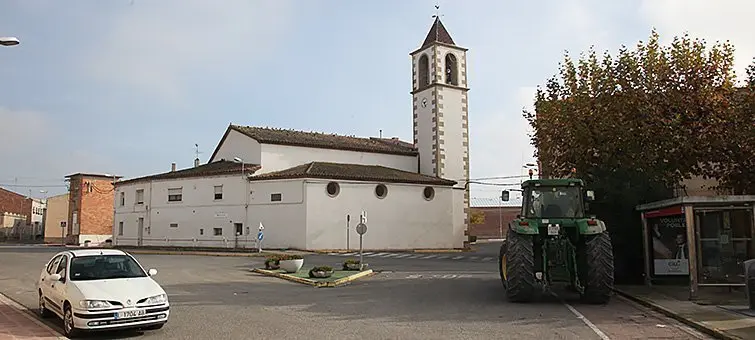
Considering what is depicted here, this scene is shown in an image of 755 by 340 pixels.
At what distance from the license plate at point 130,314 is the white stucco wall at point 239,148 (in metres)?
32.2

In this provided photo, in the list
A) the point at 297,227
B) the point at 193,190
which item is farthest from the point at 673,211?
the point at 193,190

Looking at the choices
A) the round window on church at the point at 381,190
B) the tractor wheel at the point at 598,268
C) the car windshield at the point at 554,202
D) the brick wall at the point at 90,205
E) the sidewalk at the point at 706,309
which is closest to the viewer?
the sidewalk at the point at 706,309

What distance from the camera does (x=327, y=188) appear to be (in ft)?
131

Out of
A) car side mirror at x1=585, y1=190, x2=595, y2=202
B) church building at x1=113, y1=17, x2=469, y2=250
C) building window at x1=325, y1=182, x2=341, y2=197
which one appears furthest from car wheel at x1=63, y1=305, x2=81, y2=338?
building window at x1=325, y1=182, x2=341, y2=197

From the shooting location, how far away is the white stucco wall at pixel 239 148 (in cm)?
4275

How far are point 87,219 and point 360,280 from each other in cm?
4652

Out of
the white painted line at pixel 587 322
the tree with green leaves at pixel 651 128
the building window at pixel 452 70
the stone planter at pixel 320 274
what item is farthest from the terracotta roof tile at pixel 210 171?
the white painted line at pixel 587 322

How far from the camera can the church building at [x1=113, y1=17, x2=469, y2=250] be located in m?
39.9

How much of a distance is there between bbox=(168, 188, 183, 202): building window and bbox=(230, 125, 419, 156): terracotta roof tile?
5.75 meters

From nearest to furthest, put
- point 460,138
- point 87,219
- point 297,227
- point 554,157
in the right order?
point 554,157, point 297,227, point 460,138, point 87,219

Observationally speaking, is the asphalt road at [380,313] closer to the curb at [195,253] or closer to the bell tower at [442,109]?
the curb at [195,253]

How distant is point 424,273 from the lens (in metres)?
24.9

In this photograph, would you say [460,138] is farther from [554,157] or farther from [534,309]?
[534,309]

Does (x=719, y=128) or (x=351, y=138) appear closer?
(x=719, y=128)
